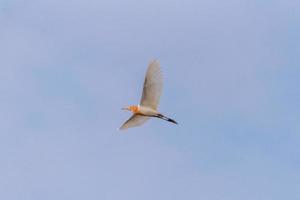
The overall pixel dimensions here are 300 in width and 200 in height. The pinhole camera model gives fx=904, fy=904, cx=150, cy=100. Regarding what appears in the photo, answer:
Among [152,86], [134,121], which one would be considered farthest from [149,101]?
[134,121]

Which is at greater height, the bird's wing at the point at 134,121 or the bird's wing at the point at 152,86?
the bird's wing at the point at 152,86

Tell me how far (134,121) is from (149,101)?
5.03 meters

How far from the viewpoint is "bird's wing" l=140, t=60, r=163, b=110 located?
10669 centimetres

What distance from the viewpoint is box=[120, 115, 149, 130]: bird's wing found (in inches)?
4424

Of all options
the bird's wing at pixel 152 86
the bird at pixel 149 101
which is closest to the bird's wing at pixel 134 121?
the bird at pixel 149 101

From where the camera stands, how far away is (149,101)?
358ft

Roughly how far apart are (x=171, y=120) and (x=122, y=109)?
6.44m

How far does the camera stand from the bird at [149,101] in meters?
107

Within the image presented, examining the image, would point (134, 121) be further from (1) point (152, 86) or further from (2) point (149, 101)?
(1) point (152, 86)

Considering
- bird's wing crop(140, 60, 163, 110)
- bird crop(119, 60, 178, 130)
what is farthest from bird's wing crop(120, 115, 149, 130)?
bird's wing crop(140, 60, 163, 110)

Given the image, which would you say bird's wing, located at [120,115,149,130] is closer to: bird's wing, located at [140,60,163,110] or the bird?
the bird

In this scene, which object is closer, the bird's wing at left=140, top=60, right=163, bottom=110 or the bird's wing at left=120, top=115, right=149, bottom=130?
the bird's wing at left=140, top=60, right=163, bottom=110

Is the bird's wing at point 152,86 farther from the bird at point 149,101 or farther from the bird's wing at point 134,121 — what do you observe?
the bird's wing at point 134,121

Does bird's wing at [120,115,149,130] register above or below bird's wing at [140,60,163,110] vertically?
below
